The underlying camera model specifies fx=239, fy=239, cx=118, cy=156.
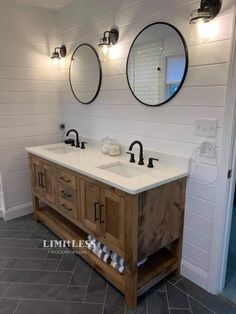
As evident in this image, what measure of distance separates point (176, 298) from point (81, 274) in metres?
0.79

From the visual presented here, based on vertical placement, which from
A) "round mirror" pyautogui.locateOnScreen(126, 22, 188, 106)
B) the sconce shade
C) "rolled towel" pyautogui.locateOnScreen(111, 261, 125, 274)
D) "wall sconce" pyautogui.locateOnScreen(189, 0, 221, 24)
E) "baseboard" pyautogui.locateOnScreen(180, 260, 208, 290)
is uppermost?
the sconce shade

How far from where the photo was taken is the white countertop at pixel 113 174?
157cm

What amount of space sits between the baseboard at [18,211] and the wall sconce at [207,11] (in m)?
2.77

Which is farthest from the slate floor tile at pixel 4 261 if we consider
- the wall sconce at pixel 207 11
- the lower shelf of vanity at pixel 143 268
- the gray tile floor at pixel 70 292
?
the wall sconce at pixel 207 11

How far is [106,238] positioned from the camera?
70.9 inches

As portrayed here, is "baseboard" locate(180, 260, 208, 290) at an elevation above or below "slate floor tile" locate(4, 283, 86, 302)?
above

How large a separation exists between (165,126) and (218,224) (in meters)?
0.84

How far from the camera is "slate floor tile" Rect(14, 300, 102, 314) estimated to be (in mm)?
1682

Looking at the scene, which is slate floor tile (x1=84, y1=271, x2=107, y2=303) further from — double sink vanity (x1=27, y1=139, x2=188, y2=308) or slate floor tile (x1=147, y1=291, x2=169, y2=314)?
slate floor tile (x1=147, y1=291, x2=169, y2=314)

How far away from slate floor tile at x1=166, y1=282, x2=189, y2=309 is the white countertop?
0.89 m

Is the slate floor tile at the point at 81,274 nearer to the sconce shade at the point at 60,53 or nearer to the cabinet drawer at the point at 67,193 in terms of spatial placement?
the cabinet drawer at the point at 67,193

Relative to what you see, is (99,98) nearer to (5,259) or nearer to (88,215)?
(88,215)

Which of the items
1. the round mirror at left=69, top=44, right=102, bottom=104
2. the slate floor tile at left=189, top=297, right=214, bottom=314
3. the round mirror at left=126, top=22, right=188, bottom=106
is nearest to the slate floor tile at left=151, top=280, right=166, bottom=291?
the slate floor tile at left=189, top=297, right=214, bottom=314

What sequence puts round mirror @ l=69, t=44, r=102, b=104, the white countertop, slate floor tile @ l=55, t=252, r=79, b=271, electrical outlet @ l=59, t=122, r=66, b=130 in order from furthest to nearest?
electrical outlet @ l=59, t=122, r=66, b=130 → round mirror @ l=69, t=44, r=102, b=104 → slate floor tile @ l=55, t=252, r=79, b=271 → the white countertop
